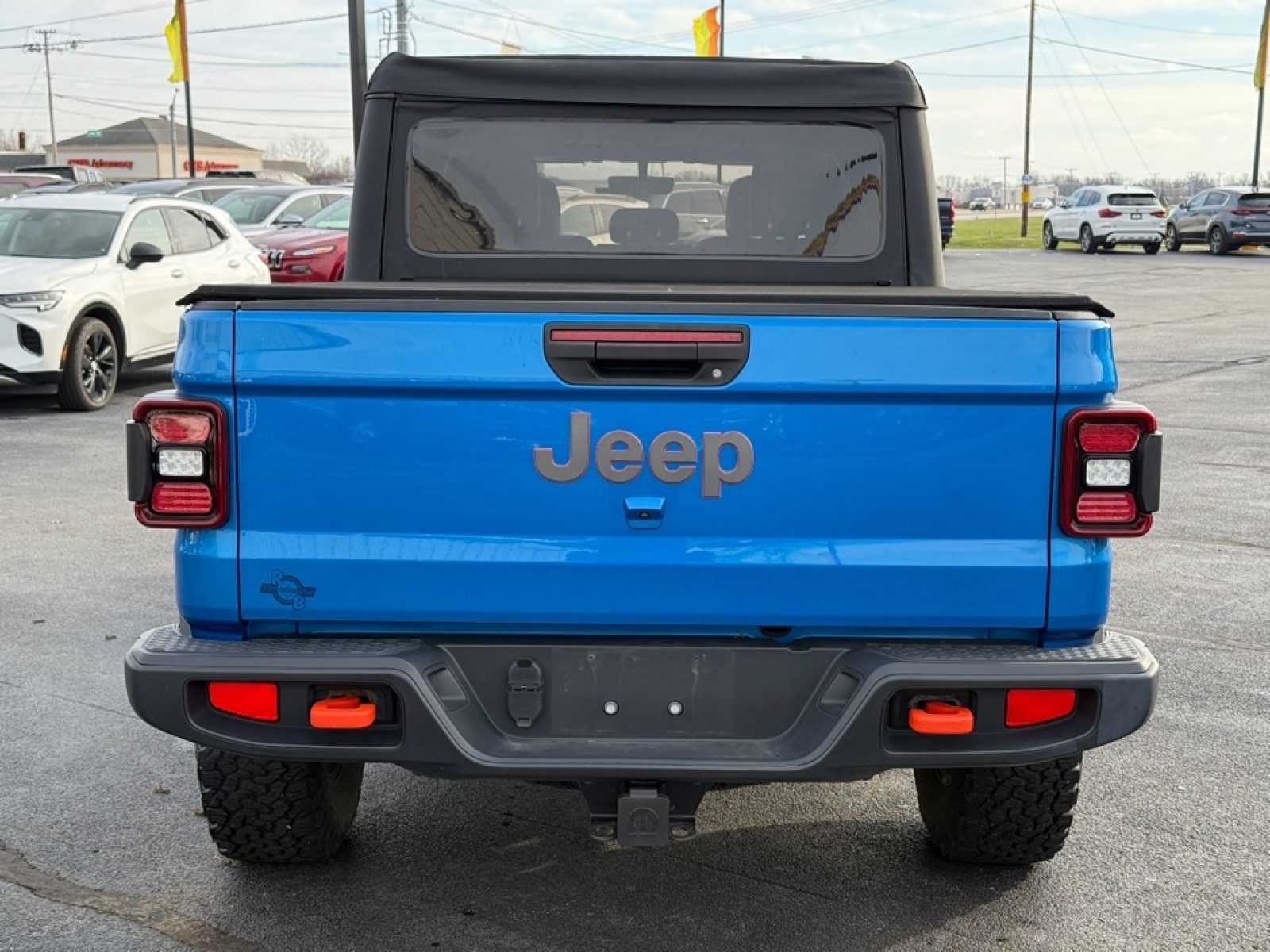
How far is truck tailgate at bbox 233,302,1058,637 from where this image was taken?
121 inches

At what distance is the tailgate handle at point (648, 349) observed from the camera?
3.07 meters

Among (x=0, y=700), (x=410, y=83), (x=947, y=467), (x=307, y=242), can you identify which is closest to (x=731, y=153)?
(x=410, y=83)

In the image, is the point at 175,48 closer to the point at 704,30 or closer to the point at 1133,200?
the point at 704,30

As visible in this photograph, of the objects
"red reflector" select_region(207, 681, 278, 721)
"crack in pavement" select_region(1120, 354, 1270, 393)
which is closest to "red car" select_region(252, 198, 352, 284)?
"crack in pavement" select_region(1120, 354, 1270, 393)

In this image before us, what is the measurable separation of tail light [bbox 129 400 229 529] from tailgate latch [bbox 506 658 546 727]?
0.69 meters

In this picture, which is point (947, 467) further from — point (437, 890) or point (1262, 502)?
point (1262, 502)

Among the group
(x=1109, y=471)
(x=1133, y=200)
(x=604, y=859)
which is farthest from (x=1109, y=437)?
(x=1133, y=200)

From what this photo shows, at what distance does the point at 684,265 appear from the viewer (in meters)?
4.58

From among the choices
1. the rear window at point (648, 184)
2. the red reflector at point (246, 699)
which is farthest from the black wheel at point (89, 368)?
the red reflector at point (246, 699)

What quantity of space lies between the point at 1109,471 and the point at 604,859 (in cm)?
175

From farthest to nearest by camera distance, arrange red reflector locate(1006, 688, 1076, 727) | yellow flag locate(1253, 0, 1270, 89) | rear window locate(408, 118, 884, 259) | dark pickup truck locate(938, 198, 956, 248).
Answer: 1. yellow flag locate(1253, 0, 1270, 89)
2. dark pickup truck locate(938, 198, 956, 248)
3. rear window locate(408, 118, 884, 259)
4. red reflector locate(1006, 688, 1076, 727)

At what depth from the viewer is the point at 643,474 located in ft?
10.2

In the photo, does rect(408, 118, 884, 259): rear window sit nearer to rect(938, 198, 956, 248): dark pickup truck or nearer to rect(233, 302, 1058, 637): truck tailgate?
rect(938, 198, 956, 248): dark pickup truck

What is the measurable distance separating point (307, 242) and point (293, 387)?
49.2 feet
